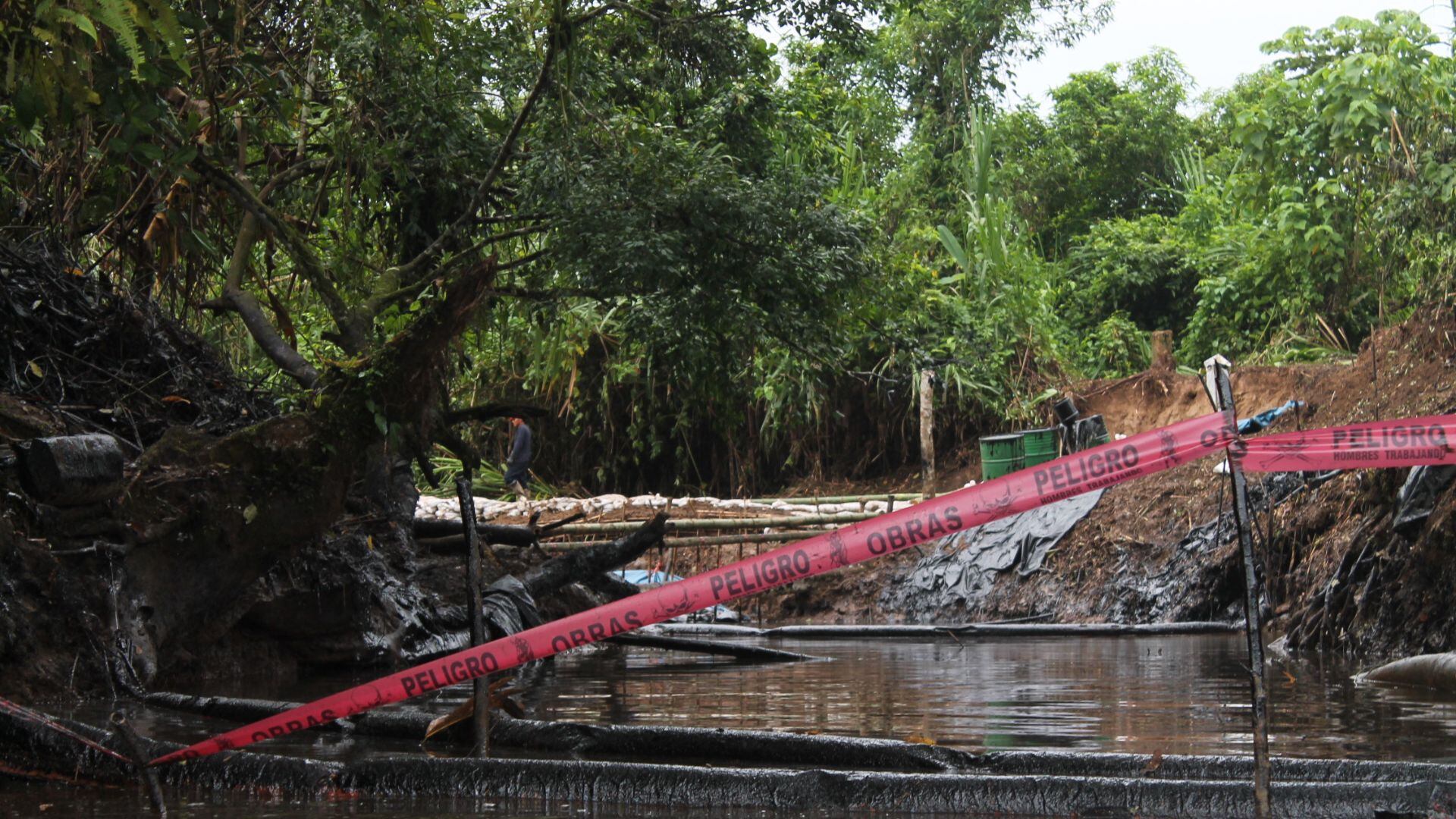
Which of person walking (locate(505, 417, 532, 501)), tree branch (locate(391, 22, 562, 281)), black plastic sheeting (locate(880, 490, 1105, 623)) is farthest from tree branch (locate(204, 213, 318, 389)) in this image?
person walking (locate(505, 417, 532, 501))

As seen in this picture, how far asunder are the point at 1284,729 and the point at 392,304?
768 cm

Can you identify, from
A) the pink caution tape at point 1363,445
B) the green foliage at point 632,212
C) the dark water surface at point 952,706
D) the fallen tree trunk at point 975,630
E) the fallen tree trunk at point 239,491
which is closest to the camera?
the pink caution tape at point 1363,445

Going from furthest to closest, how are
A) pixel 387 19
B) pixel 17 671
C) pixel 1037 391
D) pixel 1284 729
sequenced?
pixel 1037 391 < pixel 387 19 < pixel 17 671 < pixel 1284 729

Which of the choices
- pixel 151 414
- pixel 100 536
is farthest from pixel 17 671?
pixel 151 414

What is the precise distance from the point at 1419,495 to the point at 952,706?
4043 mm

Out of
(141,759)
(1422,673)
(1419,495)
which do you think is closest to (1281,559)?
(1419,495)

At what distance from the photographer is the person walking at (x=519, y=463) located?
18.7 meters

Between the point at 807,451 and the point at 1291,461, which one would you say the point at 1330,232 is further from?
the point at 1291,461

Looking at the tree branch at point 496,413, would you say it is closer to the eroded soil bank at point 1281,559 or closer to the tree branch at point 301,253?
the tree branch at point 301,253

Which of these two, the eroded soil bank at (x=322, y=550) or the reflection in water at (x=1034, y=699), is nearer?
the reflection in water at (x=1034, y=699)

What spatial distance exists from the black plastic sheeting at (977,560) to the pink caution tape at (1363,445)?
10.3m

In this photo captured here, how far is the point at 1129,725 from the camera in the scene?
607cm

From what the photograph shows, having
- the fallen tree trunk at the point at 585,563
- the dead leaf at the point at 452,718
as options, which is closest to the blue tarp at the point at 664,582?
the fallen tree trunk at the point at 585,563

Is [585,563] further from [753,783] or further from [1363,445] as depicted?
→ [1363,445]
